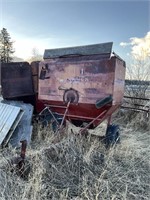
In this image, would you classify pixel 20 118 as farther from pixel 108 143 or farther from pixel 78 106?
pixel 108 143

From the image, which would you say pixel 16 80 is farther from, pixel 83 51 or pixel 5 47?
pixel 5 47

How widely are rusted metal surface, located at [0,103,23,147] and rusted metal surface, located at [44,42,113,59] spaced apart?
1.30m

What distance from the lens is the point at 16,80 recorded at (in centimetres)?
485

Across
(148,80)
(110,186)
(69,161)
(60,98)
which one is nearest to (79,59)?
(60,98)

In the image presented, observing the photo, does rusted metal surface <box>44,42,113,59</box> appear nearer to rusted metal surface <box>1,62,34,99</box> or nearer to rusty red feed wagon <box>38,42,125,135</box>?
rusty red feed wagon <box>38,42,125,135</box>

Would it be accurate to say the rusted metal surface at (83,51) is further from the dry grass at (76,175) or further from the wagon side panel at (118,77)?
the dry grass at (76,175)

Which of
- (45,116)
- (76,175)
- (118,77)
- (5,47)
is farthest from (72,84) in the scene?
(5,47)

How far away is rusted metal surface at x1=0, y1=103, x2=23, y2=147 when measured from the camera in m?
4.02

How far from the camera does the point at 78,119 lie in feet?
14.8

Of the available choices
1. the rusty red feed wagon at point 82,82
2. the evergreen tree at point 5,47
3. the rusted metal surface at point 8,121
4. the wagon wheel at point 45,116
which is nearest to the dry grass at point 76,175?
the rusted metal surface at point 8,121

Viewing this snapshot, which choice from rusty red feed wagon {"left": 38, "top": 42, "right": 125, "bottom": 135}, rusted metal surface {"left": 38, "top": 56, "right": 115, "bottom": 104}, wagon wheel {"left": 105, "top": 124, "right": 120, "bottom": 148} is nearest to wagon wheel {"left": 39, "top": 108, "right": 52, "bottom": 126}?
rusty red feed wagon {"left": 38, "top": 42, "right": 125, "bottom": 135}

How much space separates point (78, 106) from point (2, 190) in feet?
7.26

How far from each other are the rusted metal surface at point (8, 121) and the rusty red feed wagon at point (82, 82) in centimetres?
70

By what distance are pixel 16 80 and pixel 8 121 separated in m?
1.06
